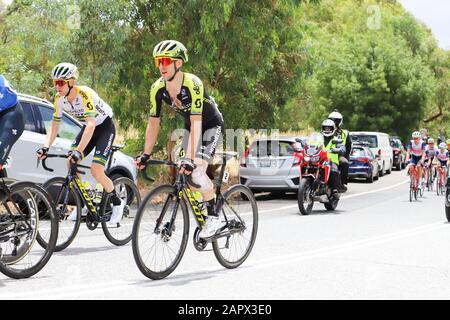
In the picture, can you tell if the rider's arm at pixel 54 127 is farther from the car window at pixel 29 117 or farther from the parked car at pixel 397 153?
the parked car at pixel 397 153

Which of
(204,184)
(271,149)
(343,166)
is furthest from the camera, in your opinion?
(271,149)

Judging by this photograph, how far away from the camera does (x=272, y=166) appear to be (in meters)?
18.4

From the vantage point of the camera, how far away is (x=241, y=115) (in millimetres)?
21906

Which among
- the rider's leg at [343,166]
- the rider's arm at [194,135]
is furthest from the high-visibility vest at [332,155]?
the rider's arm at [194,135]

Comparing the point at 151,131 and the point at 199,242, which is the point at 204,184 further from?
the point at 151,131

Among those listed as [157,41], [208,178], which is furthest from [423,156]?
[208,178]

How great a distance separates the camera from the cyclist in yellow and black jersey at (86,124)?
8.61 metres

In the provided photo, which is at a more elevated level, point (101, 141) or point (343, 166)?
point (101, 141)

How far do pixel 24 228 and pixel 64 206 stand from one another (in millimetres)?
1509

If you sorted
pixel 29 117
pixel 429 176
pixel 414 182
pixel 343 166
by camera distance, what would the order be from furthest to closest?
pixel 429 176 → pixel 414 182 → pixel 343 166 → pixel 29 117

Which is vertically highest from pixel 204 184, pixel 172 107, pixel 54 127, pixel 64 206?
pixel 172 107

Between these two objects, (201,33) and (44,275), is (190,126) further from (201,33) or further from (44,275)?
(201,33)

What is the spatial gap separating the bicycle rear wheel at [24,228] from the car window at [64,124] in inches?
195

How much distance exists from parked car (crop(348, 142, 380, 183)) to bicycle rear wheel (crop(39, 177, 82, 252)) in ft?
63.9
